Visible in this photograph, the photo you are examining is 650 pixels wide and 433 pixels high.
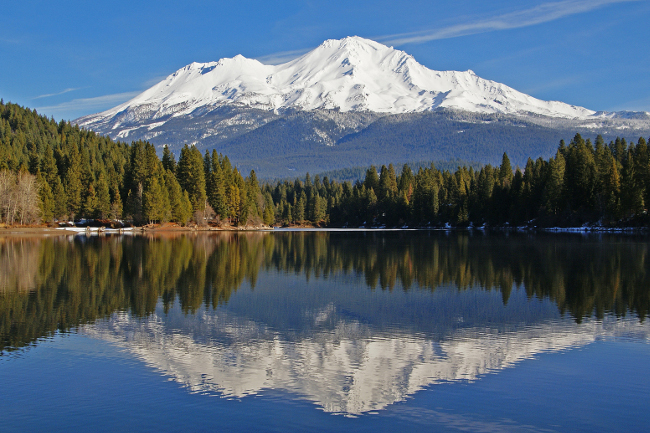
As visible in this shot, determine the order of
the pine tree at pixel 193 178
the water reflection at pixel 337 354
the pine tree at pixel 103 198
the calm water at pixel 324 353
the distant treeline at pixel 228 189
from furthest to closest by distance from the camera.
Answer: the pine tree at pixel 193 178
the pine tree at pixel 103 198
the distant treeline at pixel 228 189
the water reflection at pixel 337 354
the calm water at pixel 324 353

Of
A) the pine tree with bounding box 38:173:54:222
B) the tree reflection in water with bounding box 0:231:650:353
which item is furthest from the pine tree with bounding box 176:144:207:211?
the tree reflection in water with bounding box 0:231:650:353

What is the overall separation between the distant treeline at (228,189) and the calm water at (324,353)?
217ft

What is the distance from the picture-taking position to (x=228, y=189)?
11119 centimetres

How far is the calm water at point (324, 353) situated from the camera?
11.7m

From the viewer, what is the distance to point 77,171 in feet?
342

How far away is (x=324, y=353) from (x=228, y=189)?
320 ft

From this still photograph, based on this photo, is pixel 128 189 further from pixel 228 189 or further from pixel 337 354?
pixel 337 354

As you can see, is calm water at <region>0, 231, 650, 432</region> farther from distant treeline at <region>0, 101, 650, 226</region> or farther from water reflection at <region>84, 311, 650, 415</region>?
distant treeline at <region>0, 101, 650, 226</region>

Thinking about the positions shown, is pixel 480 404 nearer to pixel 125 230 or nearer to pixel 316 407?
pixel 316 407

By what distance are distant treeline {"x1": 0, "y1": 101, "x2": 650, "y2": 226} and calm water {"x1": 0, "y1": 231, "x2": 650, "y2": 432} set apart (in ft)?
217

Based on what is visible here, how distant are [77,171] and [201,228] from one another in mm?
25820

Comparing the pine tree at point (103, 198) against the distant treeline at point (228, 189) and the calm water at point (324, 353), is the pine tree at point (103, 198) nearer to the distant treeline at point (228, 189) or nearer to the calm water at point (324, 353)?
the distant treeline at point (228, 189)

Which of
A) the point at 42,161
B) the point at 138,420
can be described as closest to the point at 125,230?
the point at 42,161

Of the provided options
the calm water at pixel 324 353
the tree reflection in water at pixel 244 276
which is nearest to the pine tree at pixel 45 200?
the tree reflection in water at pixel 244 276
